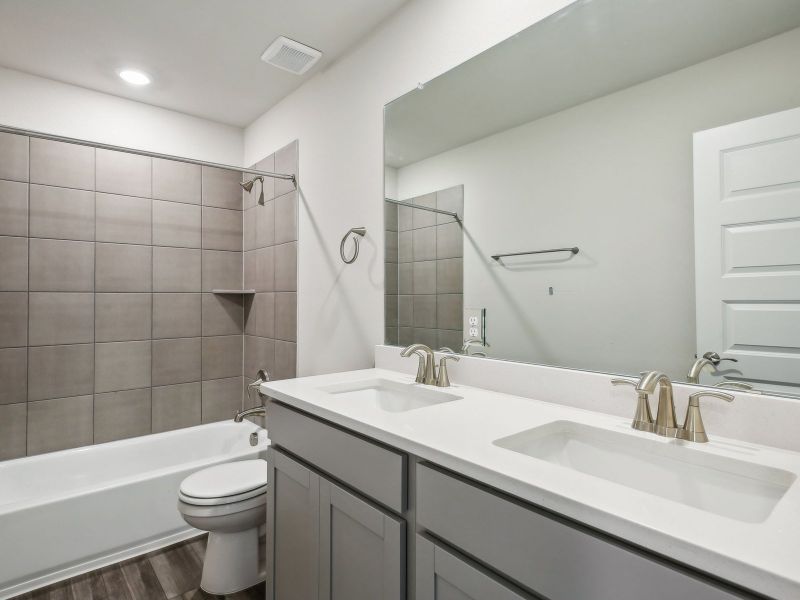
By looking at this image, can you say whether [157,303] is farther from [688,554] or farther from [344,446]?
[688,554]

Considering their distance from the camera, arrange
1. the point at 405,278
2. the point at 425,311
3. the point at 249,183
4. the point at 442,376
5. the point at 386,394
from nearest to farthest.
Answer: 1. the point at 442,376
2. the point at 386,394
3. the point at 425,311
4. the point at 405,278
5. the point at 249,183

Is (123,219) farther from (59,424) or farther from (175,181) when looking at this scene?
(59,424)

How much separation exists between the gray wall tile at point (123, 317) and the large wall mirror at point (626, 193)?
1965 millimetres

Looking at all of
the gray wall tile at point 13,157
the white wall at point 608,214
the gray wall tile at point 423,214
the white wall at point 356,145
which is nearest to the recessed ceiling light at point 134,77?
the gray wall tile at point 13,157

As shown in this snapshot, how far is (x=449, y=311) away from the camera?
5.69 ft

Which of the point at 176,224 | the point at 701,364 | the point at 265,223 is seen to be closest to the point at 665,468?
the point at 701,364

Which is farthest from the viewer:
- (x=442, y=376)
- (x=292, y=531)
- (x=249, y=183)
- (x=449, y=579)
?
(x=249, y=183)

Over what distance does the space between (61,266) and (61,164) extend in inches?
22.9

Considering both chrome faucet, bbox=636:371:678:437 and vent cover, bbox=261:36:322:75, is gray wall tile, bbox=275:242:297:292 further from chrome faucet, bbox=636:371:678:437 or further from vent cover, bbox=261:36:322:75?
chrome faucet, bbox=636:371:678:437

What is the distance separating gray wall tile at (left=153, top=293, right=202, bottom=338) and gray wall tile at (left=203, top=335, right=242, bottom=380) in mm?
129

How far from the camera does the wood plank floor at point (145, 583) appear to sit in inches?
74.2

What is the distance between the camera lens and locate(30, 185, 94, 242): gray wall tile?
97.9 inches

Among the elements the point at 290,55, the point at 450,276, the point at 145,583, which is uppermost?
the point at 290,55

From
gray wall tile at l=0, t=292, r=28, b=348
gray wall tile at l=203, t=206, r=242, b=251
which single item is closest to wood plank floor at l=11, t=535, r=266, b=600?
gray wall tile at l=0, t=292, r=28, b=348
